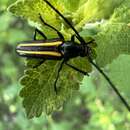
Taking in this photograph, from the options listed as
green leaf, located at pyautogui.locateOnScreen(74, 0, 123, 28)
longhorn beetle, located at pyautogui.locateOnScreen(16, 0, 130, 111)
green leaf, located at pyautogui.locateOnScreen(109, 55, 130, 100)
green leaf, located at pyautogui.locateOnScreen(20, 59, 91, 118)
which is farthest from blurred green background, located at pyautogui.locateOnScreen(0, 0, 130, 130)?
green leaf, located at pyautogui.locateOnScreen(74, 0, 123, 28)

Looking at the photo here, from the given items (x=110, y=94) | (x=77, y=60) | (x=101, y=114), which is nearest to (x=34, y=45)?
(x=77, y=60)

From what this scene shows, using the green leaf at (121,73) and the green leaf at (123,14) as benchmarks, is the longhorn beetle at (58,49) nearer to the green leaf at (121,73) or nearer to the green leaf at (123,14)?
the green leaf at (121,73)

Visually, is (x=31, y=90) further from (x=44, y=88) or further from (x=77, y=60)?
(x=77, y=60)

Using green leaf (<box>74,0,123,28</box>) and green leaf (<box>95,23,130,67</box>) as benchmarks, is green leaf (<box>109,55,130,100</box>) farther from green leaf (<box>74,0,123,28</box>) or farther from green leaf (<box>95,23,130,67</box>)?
green leaf (<box>74,0,123,28</box>)

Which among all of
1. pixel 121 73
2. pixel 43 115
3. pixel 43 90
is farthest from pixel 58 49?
pixel 43 115

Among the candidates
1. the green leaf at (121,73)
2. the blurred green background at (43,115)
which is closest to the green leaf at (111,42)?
the green leaf at (121,73)

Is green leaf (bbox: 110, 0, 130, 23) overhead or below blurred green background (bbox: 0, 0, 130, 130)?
overhead
